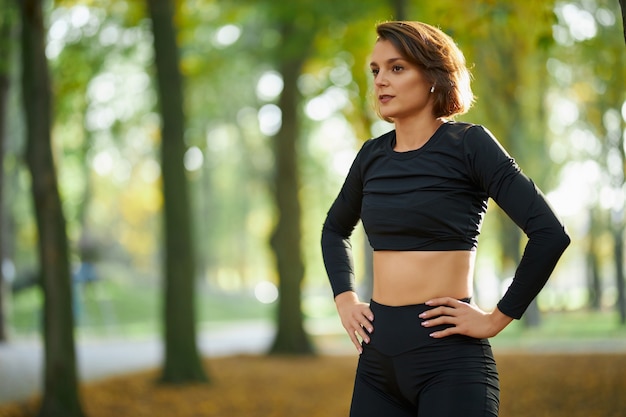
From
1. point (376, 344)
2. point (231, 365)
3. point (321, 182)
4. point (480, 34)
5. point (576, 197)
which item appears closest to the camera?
point (376, 344)

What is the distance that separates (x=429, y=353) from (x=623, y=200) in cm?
2012

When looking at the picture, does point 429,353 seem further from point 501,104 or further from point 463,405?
point 501,104

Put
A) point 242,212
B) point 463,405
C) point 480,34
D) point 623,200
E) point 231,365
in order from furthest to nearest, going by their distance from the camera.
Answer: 1. point 242,212
2. point 623,200
3. point 231,365
4. point 480,34
5. point 463,405

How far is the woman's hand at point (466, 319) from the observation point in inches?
114

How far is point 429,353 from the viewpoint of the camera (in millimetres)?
2969

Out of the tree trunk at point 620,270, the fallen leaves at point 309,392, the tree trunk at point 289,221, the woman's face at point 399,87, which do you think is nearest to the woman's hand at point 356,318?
the woman's face at point 399,87

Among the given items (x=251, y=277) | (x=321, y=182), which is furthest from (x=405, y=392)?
(x=251, y=277)

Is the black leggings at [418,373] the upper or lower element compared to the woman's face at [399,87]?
lower

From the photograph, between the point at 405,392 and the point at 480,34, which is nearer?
the point at 405,392

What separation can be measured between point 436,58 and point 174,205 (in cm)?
1158

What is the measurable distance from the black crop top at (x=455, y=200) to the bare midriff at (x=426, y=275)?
28 millimetres

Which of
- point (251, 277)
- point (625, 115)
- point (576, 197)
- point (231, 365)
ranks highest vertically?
point (625, 115)

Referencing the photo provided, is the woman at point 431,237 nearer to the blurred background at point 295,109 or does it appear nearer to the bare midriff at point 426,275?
the bare midriff at point 426,275

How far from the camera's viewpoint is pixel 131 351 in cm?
2053
